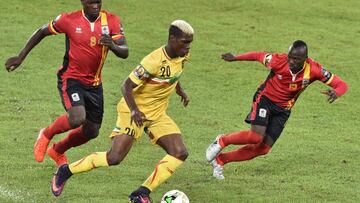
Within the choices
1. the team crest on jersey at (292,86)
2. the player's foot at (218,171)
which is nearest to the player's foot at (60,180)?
the player's foot at (218,171)

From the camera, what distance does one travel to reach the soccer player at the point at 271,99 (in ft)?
46.5

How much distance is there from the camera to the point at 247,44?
24609mm

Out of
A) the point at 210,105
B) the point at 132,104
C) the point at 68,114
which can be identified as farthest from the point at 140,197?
the point at 210,105

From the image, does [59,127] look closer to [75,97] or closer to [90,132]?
[90,132]

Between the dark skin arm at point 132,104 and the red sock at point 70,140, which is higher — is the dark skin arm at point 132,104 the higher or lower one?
the higher one

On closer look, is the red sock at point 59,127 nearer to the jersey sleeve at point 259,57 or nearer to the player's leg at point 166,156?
the player's leg at point 166,156

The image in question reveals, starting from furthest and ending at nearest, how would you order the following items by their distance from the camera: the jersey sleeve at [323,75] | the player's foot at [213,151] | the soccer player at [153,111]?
the player's foot at [213,151], the jersey sleeve at [323,75], the soccer player at [153,111]

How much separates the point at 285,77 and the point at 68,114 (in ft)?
11.6

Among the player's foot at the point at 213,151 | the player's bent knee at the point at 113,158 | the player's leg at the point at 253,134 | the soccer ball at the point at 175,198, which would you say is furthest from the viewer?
the player's foot at the point at 213,151

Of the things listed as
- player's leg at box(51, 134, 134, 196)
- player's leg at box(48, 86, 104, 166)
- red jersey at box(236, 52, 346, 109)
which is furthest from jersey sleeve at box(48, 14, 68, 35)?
red jersey at box(236, 52, 346, 109)

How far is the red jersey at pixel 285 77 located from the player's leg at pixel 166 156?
2.28 m

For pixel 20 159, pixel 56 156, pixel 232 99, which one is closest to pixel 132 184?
pixel 56 156

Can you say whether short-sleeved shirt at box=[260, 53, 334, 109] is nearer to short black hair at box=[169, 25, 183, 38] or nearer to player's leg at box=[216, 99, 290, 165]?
player's leg at box=[216, 99, 290, 165]

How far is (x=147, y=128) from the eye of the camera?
12.7m
